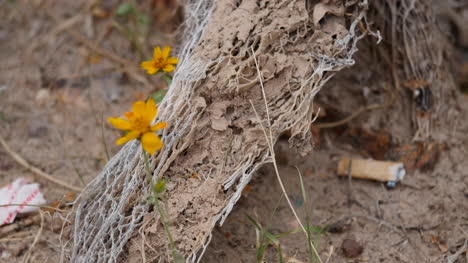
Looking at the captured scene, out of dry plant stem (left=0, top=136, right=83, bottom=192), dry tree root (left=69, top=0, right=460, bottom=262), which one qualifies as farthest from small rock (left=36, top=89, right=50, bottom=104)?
dry tree root (left=69, top=0, right=460, bottom=262)

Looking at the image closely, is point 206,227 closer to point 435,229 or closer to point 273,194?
point 273,194

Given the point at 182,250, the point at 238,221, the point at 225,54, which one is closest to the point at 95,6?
the point at 225,54

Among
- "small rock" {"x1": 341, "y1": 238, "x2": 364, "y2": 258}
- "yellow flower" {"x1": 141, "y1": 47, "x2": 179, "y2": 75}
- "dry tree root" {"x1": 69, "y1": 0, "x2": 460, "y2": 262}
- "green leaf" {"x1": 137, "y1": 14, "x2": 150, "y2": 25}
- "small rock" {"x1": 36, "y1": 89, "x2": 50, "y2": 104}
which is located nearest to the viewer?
"dry tree root" {"x1": 69, "y1": 0, "x2": 460, "y2": 262}

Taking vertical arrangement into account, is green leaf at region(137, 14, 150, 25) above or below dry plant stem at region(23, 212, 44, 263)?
above

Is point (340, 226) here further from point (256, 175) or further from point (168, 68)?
point (168, 68)

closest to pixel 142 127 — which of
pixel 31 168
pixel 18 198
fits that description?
pixel 18 198

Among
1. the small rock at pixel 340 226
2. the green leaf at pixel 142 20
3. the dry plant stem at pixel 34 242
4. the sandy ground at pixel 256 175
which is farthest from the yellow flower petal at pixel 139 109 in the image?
the green leaf at pixel 142 20

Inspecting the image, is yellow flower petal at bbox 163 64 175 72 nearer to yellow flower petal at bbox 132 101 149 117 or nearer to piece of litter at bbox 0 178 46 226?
yellow flower petal at bbox 132 101 149 117
